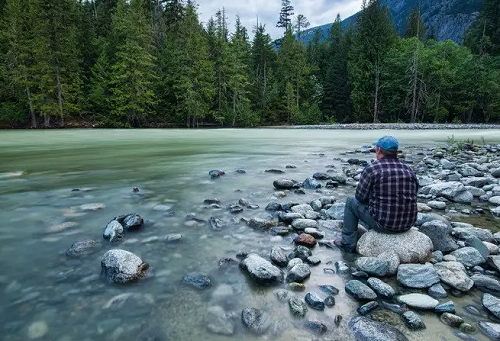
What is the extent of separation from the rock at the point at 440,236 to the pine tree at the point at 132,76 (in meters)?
39.9

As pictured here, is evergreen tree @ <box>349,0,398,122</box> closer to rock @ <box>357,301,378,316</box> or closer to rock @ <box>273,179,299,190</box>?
rock @ <box>273,179,299,190</box>

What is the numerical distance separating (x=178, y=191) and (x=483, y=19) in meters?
75.8

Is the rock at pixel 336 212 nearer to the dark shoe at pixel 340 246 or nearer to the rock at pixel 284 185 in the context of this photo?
the dark shoe at pixel 340 246

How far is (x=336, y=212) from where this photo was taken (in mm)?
5426

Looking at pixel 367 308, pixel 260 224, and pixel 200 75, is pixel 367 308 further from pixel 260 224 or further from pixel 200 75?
pixel 200 75

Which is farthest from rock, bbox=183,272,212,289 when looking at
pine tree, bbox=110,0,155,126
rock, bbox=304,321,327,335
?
pine tree, bbox=110,0,155,126

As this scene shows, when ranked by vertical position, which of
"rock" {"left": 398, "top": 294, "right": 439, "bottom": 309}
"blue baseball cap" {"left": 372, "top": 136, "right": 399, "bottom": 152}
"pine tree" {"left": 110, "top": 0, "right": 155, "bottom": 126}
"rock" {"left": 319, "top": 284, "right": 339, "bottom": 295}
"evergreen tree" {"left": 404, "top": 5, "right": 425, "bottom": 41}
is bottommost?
"rock" {"left": 319, "top": 284, "right": 339, "bottom": 295}

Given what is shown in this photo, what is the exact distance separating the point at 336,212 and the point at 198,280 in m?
2.90

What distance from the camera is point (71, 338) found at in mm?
2537

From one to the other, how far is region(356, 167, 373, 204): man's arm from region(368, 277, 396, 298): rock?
44.4 inches

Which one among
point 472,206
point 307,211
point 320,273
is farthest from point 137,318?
point 472,206

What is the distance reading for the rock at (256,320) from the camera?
2.69m

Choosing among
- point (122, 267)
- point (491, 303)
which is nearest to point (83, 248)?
point (122, 267)

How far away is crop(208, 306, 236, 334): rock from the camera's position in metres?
2.67
